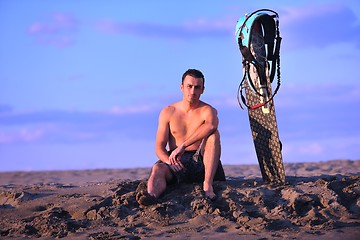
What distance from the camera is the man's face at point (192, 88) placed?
22.4 feet

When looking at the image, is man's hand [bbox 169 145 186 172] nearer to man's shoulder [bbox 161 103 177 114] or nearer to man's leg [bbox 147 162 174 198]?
man's leg [bbox 147 162 174 198]

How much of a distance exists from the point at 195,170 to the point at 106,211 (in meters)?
1.03

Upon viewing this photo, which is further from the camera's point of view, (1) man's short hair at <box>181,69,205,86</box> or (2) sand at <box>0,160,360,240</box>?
(1) man's short hair at <box>181,69,205,86</box>

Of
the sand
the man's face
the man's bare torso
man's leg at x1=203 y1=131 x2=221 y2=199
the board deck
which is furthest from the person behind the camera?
the board deck

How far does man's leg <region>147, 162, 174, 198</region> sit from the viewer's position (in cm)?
664

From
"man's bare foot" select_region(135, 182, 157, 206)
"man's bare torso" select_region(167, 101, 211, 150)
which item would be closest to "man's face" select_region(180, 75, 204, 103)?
"man's bare torso" select_region(167, 101, 211, 150)

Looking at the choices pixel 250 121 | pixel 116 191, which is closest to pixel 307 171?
pixel 250 121

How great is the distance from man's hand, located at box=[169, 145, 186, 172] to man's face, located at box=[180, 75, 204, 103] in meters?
0.53

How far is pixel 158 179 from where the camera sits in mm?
6707

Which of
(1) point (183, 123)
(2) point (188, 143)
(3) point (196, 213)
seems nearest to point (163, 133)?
(1) point (183, 123)

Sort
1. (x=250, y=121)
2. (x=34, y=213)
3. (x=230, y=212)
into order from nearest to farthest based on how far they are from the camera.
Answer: (x=230, y=212)
(x=34, y=213)
(x=250, y=121)

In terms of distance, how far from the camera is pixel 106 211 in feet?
21.3

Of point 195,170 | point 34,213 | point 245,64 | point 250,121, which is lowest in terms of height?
point 34,213

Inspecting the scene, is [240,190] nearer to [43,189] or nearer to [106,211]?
[106,211]
